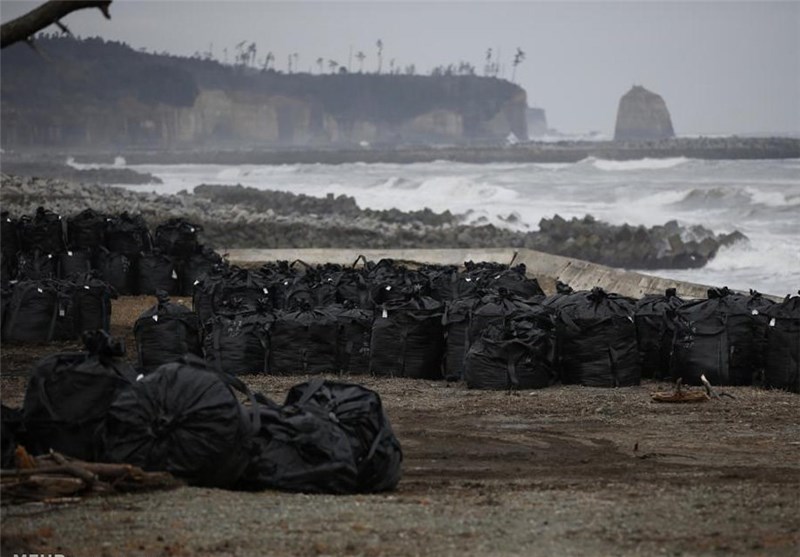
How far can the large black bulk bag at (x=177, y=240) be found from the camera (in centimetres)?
1794

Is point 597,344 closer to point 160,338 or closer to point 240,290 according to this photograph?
point 160,338

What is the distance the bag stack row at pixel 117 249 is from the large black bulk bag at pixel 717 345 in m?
7.74

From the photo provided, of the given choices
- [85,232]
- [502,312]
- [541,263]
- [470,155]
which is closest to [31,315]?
[85,232]

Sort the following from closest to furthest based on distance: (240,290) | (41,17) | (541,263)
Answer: (41,17), (240,290), (541,263)

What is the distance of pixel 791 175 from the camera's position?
64125 mm

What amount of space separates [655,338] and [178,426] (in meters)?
6.10

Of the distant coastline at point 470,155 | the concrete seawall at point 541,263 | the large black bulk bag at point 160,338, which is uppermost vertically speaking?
the large black bulk bag at point 160,338

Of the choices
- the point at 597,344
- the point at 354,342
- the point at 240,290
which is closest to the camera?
the point at 597,344

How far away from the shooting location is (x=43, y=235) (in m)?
17.2

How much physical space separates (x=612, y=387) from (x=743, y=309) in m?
1.31

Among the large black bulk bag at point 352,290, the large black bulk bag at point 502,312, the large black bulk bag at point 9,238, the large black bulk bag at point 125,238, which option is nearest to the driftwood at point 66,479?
the large black bulk bag at point 502,312

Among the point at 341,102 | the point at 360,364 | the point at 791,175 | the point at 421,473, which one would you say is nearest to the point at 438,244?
the point at 360,364

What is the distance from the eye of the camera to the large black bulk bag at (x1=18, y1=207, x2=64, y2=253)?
17.1 metres

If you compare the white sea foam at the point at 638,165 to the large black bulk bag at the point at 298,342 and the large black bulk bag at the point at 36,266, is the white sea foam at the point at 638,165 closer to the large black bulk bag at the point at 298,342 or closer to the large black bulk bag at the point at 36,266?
the large black bulk bag at the point at 36,266
